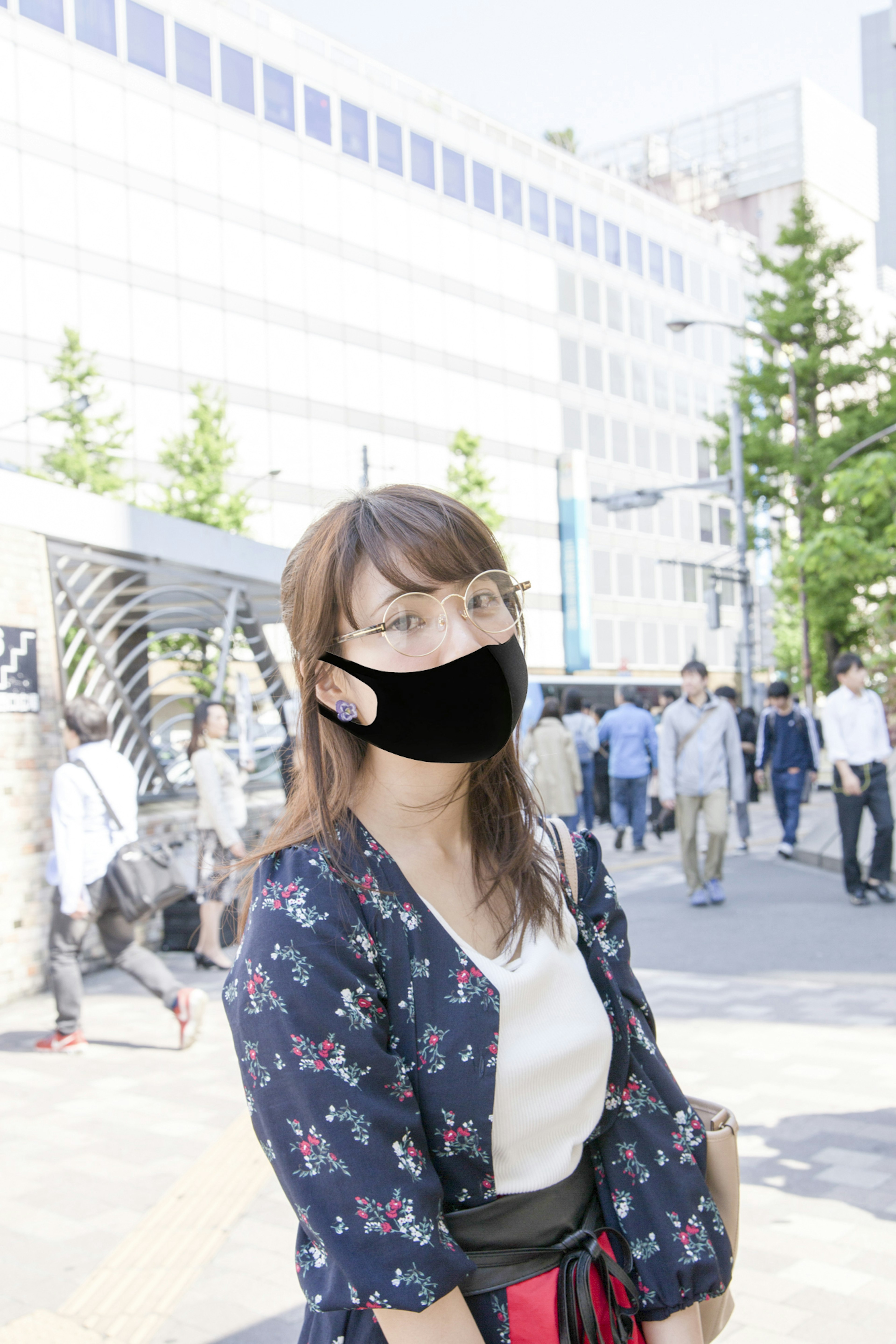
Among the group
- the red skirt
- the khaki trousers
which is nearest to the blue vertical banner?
the khaki trousers

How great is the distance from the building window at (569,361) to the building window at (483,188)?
5.84m

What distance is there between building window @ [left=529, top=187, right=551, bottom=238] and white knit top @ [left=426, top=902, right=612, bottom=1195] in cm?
4652

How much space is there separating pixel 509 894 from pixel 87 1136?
3858mm

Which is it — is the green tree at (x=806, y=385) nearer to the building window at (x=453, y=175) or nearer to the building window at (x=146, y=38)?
the building window at (x=453, y=175)

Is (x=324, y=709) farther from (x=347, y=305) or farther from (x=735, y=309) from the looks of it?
(x=735, y=309)

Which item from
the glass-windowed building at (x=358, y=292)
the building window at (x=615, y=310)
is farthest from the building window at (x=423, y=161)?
the building window at (x=615, y=310)

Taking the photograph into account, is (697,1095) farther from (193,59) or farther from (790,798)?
(193,59)

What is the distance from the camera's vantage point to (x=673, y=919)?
364 inches

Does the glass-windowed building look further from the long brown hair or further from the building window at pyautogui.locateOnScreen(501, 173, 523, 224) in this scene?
the long brown hair

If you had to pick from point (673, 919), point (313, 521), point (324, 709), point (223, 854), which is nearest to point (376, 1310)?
point (324, 709)

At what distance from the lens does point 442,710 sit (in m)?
1.58

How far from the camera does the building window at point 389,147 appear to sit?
38781 mm

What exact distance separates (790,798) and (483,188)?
3539 centimetres

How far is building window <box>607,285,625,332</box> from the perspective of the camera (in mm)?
48875
